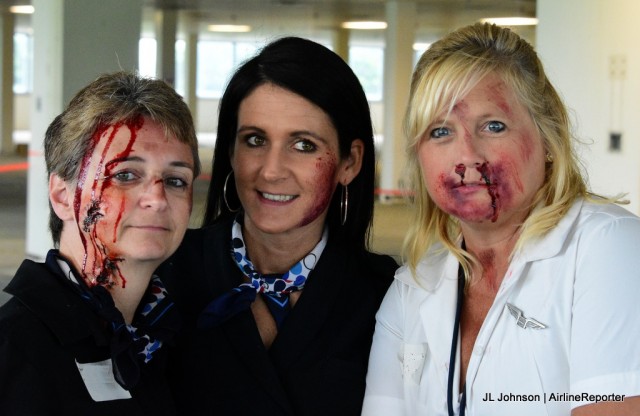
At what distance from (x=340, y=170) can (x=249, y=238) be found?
1.06 feet

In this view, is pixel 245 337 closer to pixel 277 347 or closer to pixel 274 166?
pixel 277 347

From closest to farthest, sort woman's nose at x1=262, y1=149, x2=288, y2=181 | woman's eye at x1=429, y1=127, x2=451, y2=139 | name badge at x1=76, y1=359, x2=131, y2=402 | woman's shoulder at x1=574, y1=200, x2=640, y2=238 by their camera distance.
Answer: name badge at x1=76, y1=359, x2=131, y2=402 < woman's shoulder at x1=574, y1=200, x2=640, y2=238 < woman's eye at x1=429, y1=127, x2=451, y2=139 < woman's nose at x1=262, y1=149, x2=288, y2=181

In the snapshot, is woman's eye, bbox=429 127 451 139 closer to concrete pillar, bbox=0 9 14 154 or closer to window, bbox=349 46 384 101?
concrete pillar, bbox=0 9 14 154

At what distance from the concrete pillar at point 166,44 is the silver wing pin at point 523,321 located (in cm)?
2084

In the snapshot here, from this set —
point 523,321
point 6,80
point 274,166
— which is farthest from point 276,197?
point 6,80

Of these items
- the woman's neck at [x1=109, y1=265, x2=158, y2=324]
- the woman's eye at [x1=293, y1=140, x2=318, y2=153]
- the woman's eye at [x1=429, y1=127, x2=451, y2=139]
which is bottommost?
the woman's neck at [x1=109, y1=265, x2=158, y2=324]

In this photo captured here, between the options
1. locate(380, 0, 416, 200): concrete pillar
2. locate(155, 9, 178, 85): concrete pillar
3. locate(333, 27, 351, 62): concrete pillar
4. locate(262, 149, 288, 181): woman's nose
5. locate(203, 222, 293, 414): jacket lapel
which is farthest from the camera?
locate(333, 27, 351, 62): concrete pillar

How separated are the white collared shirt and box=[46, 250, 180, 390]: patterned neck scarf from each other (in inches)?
22.1

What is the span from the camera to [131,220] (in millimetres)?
2016

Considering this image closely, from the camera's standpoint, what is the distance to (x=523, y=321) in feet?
6.63

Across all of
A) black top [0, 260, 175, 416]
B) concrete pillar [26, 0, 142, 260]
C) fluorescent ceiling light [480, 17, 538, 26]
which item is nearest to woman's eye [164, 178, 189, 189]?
black top [0, 260, 175, 416]

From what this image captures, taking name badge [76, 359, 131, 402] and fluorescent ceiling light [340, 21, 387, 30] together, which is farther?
fluorescent ceiling light [340, 21, 387, 30]

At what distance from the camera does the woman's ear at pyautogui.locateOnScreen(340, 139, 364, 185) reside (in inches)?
104

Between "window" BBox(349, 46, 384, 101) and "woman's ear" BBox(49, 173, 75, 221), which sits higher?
"window" BBox(349, 46, 384, 101)
